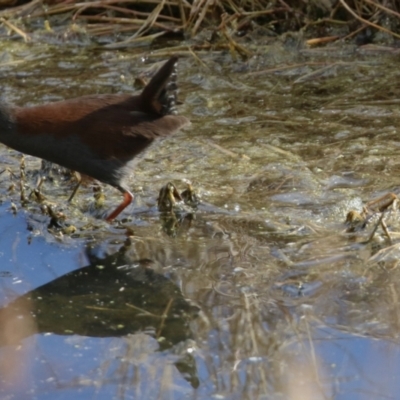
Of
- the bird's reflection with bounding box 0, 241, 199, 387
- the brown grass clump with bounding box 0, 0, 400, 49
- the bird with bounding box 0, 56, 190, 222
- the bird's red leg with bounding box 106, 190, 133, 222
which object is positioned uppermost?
the bird with bounding box 0, 56, 190, 222

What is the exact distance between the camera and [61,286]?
314 centimetres

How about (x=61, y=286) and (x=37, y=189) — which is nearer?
(x=61, y=286)

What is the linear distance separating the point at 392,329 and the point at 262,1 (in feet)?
11.8

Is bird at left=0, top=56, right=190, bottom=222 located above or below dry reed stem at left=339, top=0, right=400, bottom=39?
above

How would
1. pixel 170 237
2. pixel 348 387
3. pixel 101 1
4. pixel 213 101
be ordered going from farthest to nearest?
pixel 101 1, pixel 213 101, pixel 170 237, pixel 348 387

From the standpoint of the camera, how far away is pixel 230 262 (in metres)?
3.22

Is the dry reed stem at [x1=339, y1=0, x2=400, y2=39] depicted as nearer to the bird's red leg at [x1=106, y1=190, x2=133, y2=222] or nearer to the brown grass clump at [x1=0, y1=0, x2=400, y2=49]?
the brown grass clump at [x1=0, y1=0, x2=400, y2=49]

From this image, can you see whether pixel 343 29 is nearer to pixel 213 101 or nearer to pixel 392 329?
pixel 213 101

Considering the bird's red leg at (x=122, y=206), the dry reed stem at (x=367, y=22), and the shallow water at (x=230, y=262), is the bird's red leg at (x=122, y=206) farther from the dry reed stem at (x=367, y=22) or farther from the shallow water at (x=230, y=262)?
the dry reed stem at (x=367, y=22)

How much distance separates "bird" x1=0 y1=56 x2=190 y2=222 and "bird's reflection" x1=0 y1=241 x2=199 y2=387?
563mm

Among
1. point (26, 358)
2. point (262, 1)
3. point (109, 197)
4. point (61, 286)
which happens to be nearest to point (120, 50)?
point (262, 1)

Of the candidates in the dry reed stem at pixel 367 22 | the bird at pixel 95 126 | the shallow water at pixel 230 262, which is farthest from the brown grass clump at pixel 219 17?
the bird at pixel 95 126

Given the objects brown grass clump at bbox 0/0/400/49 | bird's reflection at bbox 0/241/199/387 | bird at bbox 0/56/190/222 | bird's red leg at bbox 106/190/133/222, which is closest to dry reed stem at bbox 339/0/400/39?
brown grass clump at bbox 0/0/400/49

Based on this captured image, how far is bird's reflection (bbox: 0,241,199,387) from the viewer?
2770mm
